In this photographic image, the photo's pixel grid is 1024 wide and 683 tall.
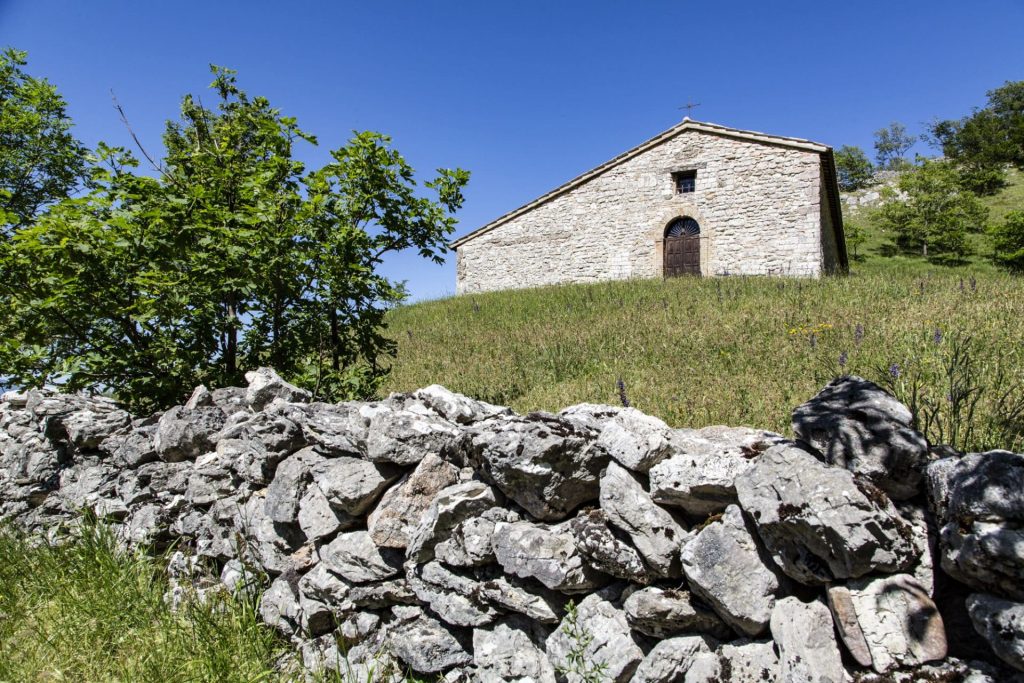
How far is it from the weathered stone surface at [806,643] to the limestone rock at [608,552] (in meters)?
0.54

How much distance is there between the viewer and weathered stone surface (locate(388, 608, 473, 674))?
275 cm

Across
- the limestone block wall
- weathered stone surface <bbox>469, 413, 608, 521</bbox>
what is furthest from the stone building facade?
weathered stone surface <bbox>469, 413, 608, 521</bbox>

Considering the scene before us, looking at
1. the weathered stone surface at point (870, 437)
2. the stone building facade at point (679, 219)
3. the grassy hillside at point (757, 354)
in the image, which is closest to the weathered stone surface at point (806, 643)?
the weathered stone surface at point (870, 437)

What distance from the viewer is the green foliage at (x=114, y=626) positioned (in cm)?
290

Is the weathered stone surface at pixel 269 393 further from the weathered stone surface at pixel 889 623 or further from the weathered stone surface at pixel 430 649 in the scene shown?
the weathered stone surface at pixel 889 623


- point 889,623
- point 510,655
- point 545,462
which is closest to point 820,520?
point 889,623

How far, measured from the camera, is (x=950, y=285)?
8812 millimetres

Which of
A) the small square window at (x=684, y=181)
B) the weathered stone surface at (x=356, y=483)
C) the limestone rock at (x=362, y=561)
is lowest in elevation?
the limestone rock at (x=362, y=561)

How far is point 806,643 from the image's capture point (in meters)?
1.84

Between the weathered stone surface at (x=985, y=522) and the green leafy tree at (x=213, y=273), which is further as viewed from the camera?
the green leafy tree at (x=213, y=273)

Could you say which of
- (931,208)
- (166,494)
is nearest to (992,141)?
(931,208)

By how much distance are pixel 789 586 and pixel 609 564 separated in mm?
719

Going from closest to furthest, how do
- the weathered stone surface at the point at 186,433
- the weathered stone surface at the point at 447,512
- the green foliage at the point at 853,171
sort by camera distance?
1. the weathered stone surface at the point at 447,512
2. the weathered stone surface at the point at 186,433
3. the green foliage at the point at 853,171

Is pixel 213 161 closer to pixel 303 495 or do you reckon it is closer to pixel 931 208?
pixel 303 495
